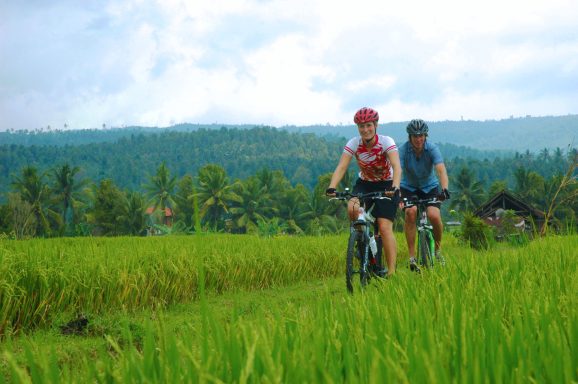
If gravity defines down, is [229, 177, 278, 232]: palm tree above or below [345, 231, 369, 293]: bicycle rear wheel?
below

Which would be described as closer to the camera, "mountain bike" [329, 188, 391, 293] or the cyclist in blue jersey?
"mountain bike" [329, 188, 391, 293]

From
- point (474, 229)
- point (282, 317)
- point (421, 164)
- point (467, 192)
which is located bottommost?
point (467, 192)

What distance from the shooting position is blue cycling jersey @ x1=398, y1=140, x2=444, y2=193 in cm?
701

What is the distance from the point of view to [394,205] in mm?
6578

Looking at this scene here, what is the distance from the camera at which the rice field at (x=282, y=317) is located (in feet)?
5.55

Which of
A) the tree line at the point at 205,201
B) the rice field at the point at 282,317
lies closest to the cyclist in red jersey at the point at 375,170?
the rice field at the point at 282,317

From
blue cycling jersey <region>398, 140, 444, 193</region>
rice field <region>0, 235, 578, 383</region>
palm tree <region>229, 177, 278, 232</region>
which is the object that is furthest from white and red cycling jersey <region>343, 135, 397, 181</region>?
palm tree <region>229, 177, 278, 232</region>

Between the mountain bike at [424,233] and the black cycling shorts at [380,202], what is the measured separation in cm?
44

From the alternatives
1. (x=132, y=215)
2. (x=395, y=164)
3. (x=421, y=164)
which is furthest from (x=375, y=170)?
(x=132, y=215)

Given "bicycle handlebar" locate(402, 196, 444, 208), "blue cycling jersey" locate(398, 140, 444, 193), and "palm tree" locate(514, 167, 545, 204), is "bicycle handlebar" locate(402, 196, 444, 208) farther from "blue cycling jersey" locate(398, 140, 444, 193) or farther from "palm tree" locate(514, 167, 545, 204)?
"palm tree" locate(514, 167, 545, 204)

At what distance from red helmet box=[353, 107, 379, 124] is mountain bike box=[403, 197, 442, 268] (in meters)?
1.20

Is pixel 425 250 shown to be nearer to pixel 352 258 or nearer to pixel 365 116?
pixel 352 258

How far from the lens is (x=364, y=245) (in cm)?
657

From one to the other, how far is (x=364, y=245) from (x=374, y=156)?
0.94 metres
